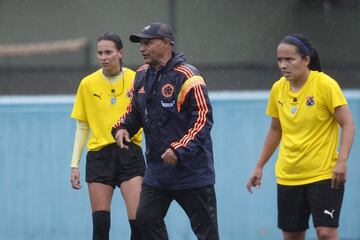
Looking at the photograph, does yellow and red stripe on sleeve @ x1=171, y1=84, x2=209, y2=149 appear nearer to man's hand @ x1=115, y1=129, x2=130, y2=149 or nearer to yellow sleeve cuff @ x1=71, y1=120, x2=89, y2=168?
man's hand @ x1=115, y1=129, x2=130, y2=149

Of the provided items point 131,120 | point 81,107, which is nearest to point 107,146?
point 81,107

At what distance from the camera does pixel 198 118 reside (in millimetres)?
6285

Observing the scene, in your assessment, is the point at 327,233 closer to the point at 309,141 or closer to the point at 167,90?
the point at 309,141

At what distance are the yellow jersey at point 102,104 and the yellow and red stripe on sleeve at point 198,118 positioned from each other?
4.35 ft

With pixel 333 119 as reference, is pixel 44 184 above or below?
below

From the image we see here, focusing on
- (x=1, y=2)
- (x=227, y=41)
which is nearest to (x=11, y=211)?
(x=1, y=2)

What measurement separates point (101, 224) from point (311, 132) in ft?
6.02

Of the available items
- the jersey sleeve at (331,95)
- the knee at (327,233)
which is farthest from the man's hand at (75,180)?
the jersey sleeve at (331,95)

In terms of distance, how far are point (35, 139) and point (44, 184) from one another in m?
0.43

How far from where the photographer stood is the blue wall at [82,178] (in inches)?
361

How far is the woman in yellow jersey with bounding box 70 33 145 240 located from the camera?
24.6 ft

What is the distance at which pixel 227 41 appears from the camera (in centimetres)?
939

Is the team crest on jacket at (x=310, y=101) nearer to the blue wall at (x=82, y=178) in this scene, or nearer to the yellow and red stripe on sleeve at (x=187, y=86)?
the yellow and red stripe on sleeve at (x=187, y=86)

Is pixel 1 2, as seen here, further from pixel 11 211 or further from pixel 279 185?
pixel 279 185
